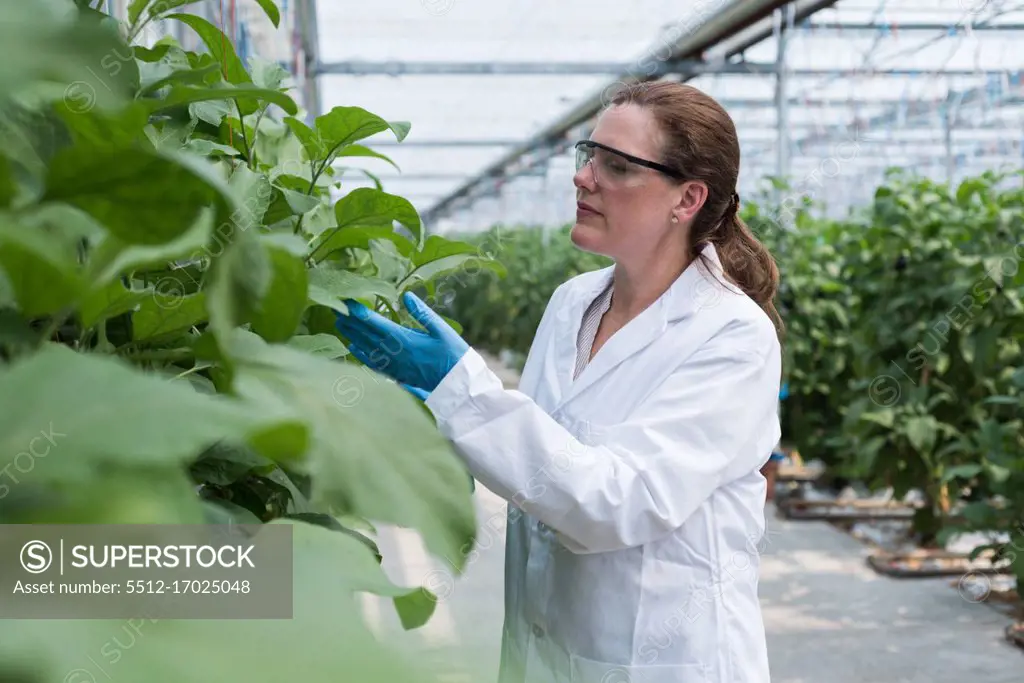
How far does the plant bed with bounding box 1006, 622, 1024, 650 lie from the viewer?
370 centimetres

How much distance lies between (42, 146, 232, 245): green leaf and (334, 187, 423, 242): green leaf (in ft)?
1.59

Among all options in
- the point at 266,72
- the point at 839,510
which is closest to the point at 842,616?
the point at 839,510

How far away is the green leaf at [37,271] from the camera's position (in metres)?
0.32

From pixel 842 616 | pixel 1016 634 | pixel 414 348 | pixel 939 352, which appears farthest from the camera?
pixel 939 352

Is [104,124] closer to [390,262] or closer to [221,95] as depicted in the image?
[221,95]

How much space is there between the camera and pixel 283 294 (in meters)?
0.36

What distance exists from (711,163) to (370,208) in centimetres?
94

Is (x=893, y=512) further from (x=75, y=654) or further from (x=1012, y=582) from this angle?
(x=75, y=654)

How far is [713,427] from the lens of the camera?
143 cm

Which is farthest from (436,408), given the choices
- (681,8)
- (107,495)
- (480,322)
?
(480,322)

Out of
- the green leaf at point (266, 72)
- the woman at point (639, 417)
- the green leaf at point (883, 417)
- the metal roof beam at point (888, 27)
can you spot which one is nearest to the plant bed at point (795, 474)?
the green leaf at point (883, 417)

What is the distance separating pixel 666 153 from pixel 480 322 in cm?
1245

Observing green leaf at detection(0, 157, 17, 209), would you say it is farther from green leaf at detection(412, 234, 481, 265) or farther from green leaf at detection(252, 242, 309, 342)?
green leaf at detection(412, 234, 481, 265)

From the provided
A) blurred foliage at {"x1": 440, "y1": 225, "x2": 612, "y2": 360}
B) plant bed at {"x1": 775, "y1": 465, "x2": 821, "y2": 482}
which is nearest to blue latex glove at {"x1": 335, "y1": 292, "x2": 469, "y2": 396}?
plant bed at {"x1": 775, "y1": 465, "x2": 821, "y2": 482}
